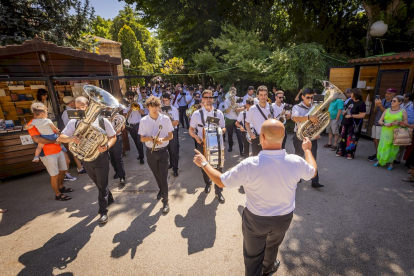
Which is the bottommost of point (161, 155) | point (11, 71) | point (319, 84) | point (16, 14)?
point (161, 155)

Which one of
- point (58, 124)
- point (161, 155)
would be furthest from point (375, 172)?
point (58, 124)

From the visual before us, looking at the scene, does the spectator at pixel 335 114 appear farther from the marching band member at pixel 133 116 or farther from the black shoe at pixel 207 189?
the marching band member at pixel 133 116

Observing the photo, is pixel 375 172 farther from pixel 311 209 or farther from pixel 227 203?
pixel 227 203

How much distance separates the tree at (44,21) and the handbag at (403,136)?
45.3ft

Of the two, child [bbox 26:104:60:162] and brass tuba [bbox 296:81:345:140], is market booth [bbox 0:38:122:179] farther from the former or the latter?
brass tuba [bbox 296:81:345:140]

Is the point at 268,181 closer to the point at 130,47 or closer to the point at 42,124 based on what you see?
the point at 42,124

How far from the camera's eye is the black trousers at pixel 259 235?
2.06 metres

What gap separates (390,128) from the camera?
17.7ft

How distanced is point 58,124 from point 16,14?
691 cm

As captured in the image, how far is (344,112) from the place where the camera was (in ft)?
20.5

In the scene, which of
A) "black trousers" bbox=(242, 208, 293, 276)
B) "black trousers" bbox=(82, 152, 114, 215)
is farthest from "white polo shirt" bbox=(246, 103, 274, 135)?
"black trousers" bbox=(82, 152, 114, 215)

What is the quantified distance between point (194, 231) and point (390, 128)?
5694 mm

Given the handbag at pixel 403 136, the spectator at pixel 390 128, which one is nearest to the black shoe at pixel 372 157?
the spectator at pixel 390 128

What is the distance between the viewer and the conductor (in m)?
1.92
